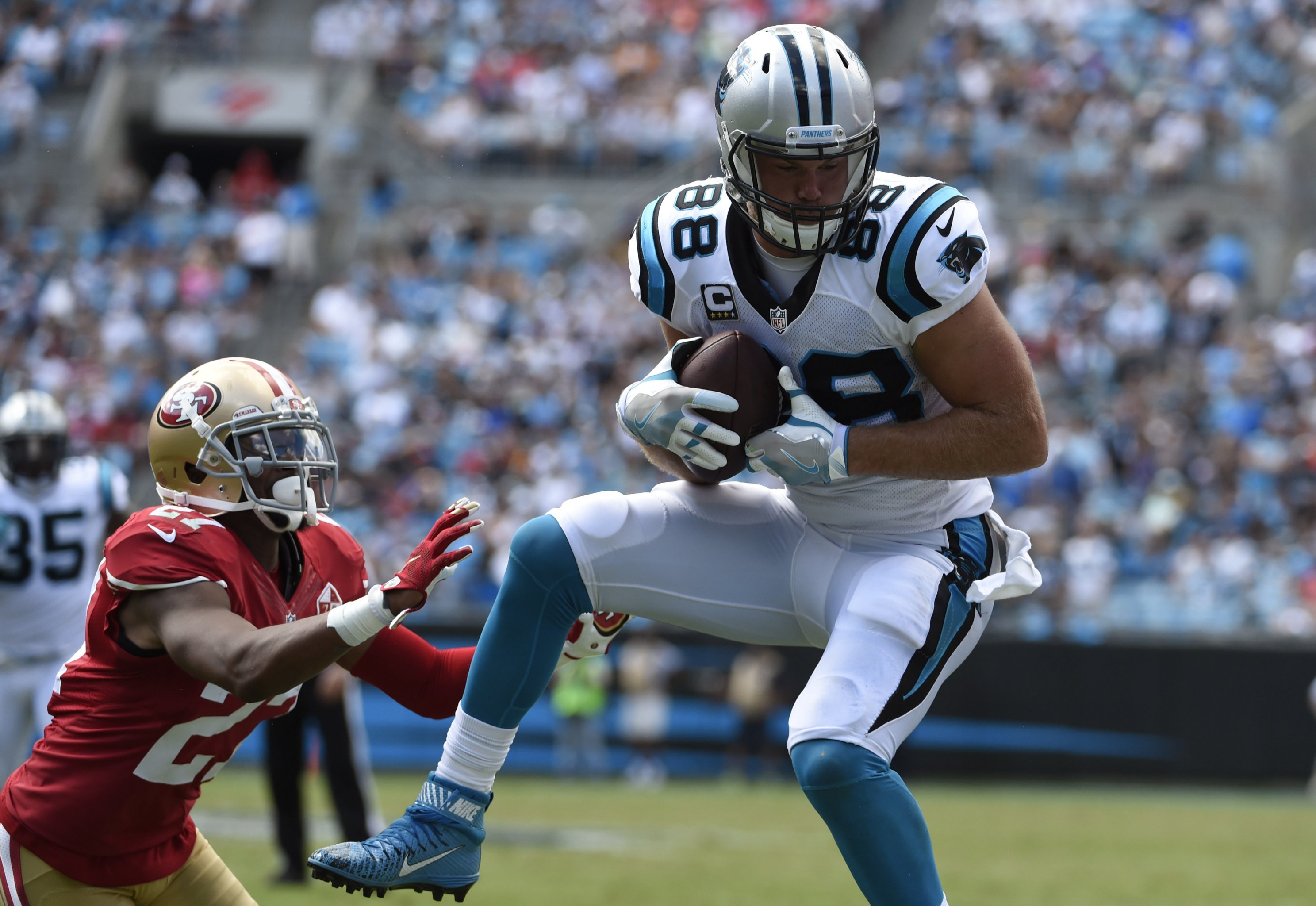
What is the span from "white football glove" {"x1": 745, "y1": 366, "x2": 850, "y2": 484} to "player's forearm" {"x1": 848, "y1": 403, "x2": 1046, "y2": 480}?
32 millimetres

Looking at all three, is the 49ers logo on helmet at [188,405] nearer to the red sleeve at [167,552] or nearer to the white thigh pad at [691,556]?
the red sleeve at [167,552]

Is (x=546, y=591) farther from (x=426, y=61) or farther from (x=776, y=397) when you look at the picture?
(x=426, y=61)

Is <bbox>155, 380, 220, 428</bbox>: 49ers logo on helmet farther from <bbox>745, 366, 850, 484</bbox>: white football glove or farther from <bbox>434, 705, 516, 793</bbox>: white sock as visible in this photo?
<bbox>745, 366, 850, 484</bbox>: white football glove

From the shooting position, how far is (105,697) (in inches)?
133

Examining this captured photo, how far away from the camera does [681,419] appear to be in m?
3.31

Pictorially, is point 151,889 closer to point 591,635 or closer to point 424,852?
point 424,852

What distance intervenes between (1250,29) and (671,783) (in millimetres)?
10551

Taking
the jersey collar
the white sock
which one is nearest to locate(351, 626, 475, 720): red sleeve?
the white sock

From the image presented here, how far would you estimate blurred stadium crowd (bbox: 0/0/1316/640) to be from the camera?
12859 mm

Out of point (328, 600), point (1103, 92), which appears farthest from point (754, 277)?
point (1103, 92)

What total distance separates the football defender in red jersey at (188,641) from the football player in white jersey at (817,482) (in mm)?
376

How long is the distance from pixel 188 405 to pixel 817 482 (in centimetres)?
138

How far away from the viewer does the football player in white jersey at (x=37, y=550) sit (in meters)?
6.28

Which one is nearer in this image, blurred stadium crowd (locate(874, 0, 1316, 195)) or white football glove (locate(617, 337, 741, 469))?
white football glove (locate(617, 337, 741, 469))
